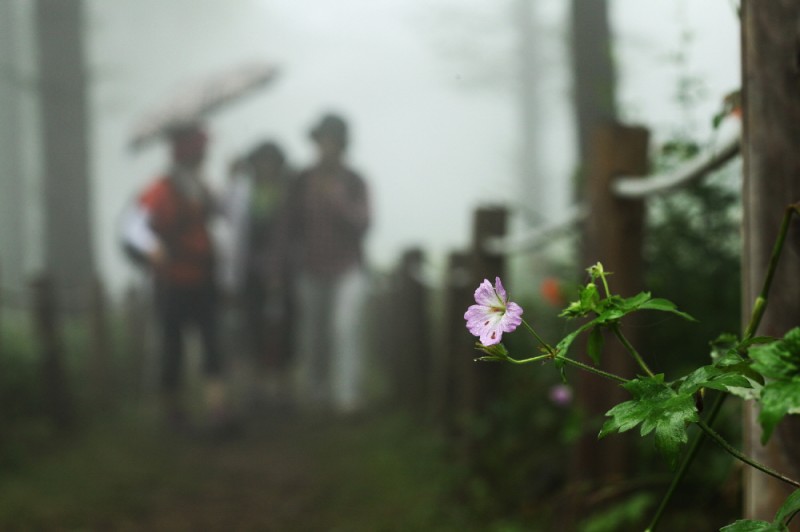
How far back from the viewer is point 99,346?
8.44m

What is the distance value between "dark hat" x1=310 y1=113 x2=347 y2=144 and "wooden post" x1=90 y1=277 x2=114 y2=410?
Result: 8.04 feet

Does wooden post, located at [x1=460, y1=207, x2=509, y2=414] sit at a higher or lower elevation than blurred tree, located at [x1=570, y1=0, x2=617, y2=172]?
lower

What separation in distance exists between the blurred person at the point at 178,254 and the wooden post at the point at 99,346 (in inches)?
20.9

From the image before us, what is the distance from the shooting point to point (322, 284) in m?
8.66

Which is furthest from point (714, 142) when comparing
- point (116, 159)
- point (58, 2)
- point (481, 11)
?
point (116, 159)

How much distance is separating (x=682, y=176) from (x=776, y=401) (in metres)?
1.40

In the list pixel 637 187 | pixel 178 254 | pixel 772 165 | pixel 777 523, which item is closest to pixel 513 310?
pixel 777 523

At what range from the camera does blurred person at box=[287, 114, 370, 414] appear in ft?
28.1

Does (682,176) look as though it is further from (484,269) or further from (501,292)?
(484,269)

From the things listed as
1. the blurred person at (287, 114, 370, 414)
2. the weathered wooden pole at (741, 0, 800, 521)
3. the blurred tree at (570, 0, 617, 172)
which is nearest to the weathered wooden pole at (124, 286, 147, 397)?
the blurred person at (287, 114, 370, 414)

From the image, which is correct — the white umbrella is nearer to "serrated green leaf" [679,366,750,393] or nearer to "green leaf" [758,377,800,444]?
"serrated green leaf" [679,366,750,393]

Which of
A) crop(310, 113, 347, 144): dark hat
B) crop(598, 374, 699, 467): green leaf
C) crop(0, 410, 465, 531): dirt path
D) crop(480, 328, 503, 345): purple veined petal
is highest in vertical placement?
crop(310, 113, 347, 144): dark hat

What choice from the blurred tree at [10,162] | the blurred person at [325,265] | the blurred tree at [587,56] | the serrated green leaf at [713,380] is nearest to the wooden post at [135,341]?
the blurred person at [325,265]

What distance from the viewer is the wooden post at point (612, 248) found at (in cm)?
244
